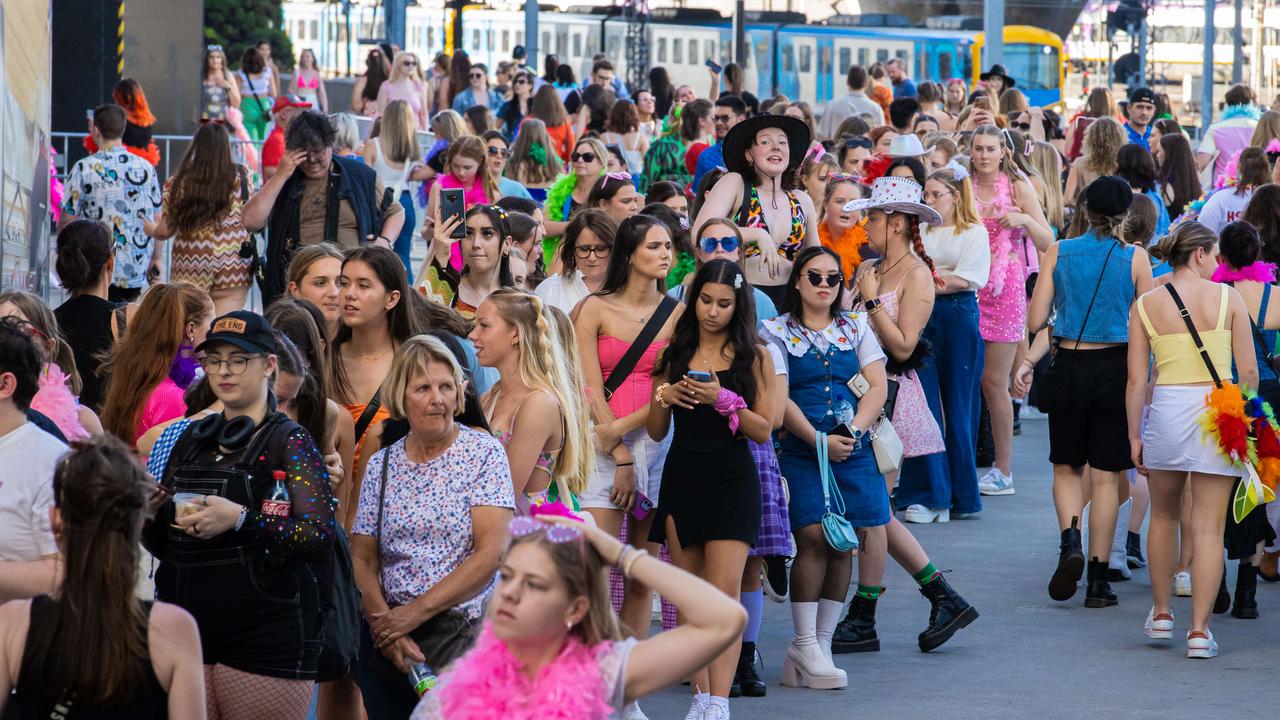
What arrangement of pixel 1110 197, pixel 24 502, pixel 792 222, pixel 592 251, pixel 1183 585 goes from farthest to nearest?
pixel 792 222
pixel 1183 585
pixel 1110 197
pixel 592 251
pixel 24 502

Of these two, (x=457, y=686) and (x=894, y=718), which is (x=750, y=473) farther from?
(x=457, y=686)

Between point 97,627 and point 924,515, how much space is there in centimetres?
740

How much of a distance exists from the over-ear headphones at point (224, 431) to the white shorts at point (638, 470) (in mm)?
2321

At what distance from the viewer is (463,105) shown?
1961cm

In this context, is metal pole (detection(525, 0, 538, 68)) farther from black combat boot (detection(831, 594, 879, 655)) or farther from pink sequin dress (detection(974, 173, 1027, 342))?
black combat boot (detection(831, 594, 879, 655))

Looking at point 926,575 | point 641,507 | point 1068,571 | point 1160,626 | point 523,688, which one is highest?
point 523,688

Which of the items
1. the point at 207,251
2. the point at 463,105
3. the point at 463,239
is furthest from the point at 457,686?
the point at 463,105

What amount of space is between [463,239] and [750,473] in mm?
2081

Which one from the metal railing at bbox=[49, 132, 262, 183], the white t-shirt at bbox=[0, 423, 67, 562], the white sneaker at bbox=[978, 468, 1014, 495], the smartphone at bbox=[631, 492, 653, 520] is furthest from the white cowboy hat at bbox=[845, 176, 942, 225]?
the metal railing at bbox=[49, 132, 262, 183]

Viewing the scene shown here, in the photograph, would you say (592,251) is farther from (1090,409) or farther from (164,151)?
(164,151)

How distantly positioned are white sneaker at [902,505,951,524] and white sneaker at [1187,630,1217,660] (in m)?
2.90

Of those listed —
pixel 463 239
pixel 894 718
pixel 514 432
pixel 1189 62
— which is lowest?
pixel 894 718

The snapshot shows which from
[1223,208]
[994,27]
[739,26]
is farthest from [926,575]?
[739,26]

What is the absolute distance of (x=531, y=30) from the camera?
1187 inches
